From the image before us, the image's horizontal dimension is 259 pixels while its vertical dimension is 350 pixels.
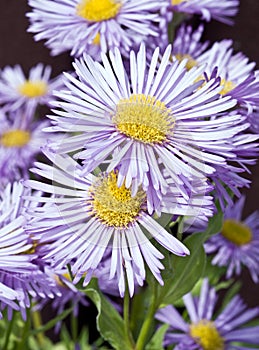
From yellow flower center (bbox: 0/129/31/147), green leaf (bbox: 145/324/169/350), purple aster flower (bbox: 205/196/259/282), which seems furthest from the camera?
yellow flower center (bbox: 0/129/31/147)

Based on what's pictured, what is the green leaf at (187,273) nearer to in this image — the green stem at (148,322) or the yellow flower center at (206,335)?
the green stem at (148,322)

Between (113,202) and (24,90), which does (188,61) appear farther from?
(24,90)

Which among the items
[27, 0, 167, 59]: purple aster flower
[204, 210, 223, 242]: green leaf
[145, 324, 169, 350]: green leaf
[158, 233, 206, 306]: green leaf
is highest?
[27, 0, 167, 59]: purple aster flower

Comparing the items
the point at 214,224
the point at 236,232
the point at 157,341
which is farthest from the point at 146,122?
the point at 236,232

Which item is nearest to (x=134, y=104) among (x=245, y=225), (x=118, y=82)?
(x=118, y=82)

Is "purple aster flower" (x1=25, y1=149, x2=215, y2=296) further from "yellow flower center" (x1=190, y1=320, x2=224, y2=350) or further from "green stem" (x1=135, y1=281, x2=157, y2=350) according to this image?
"yellow flower center" (x1=190, y1=320, x2=224, y2=350)

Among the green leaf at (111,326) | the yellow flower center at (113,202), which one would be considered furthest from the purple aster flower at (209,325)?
the yellow flower center at (113,202)

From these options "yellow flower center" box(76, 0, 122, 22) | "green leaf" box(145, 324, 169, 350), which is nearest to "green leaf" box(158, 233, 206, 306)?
"green leaf" box(145, 324, 169, 350)
